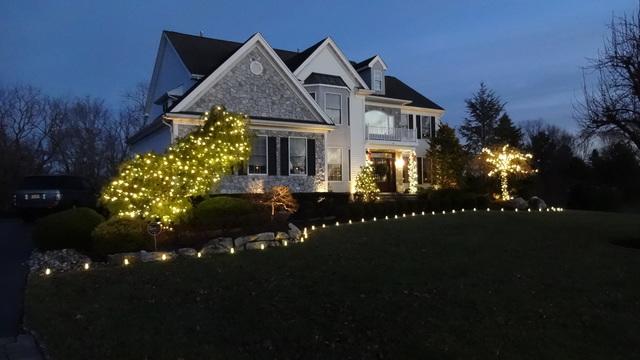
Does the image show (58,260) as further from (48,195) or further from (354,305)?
(48,195)

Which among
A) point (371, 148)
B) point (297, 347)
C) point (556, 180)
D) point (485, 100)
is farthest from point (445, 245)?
point (485, 100)

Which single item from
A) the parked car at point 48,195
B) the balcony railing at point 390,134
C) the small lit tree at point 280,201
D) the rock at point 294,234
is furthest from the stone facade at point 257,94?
the rock at point 294,234

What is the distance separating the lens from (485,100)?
5312 centimetres

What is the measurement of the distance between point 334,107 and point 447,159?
6.82 metres

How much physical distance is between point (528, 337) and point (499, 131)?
39.5 meters

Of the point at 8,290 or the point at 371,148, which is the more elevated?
the point at 371,148

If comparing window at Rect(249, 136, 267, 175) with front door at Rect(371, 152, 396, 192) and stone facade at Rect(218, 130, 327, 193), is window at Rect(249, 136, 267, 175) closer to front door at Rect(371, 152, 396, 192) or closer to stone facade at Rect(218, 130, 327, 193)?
stone facade at Rect(218, 130, 327, 193)

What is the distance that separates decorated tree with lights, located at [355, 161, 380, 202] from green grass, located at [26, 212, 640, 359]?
1318 centimetres

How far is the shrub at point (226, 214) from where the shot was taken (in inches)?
544

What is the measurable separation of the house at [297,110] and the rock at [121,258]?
914 centimetres

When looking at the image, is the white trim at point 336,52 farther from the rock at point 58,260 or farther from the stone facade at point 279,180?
the rock at point 58,260

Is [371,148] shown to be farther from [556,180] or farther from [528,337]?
[528,337]

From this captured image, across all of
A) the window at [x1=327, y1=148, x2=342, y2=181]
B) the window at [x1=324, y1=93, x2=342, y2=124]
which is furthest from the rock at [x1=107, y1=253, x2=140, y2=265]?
the window at [x1=324, y1=93, x2=342, y2=124]

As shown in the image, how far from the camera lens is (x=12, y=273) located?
1072 centimetres
